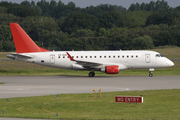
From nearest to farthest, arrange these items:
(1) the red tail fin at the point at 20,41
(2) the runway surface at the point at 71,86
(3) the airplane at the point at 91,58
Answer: (2) the runway surface at the point at 71,86 < (3) the airplane at the point at 91,58 < (1) the red tail fin at the point at 20,41

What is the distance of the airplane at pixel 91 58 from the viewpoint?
146 ft

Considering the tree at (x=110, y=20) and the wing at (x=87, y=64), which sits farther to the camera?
the tree at (x=110, y=20)

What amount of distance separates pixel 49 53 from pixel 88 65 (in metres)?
5.77

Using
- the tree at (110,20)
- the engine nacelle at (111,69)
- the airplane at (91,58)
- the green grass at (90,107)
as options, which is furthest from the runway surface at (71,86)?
the tree at (110,20)

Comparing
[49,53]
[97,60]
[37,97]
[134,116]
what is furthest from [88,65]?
[134,116]

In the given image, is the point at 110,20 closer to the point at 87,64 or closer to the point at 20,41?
the point at 20,41

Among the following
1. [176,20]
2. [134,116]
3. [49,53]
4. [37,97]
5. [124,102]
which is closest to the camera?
[134,116]

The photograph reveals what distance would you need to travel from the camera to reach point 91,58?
150ft

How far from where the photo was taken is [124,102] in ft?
73.6

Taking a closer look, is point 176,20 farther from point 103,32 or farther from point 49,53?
point 49,53

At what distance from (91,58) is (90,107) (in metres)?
24.3

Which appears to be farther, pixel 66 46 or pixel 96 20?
pixel 96 20

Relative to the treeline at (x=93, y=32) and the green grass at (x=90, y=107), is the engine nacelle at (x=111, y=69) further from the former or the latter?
the treeline at (x=93, y=32)

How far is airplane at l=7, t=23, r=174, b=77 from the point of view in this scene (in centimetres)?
4456
